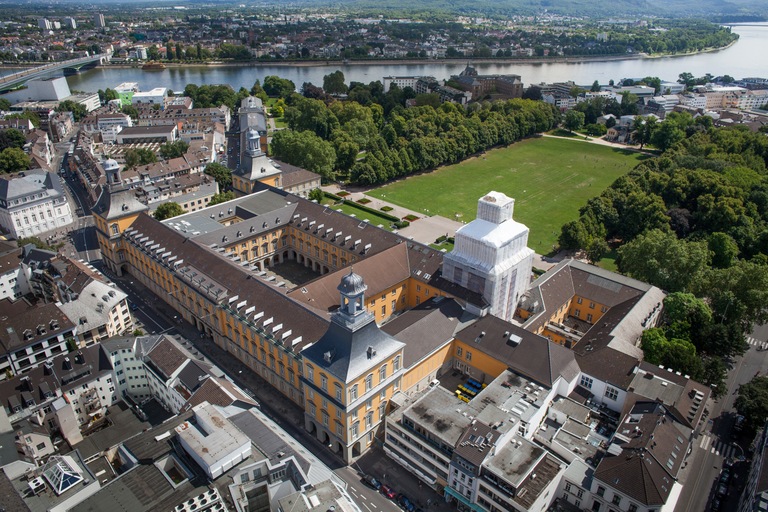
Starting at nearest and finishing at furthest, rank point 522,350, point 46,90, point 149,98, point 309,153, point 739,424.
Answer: point 739,424 → point 522,350 → point 309,153 → point 149,98 → point 46,90

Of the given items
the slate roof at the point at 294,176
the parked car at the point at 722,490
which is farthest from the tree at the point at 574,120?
the parked car at the point at 722,490

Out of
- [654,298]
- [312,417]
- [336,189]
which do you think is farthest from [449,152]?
[312,417]

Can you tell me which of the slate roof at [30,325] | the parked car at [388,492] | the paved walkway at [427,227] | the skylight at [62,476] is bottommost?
the parked car at [388,492]

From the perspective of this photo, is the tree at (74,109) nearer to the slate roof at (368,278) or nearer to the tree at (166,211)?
the tree at (166,211)

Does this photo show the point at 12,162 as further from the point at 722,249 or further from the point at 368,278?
the point at 722,249

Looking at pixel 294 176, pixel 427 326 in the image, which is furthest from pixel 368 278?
pixel 294 176

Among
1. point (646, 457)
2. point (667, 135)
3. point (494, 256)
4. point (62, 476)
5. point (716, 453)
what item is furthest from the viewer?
point (667, 135)

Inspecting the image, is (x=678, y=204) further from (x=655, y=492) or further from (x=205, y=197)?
(x=205, y=197)
